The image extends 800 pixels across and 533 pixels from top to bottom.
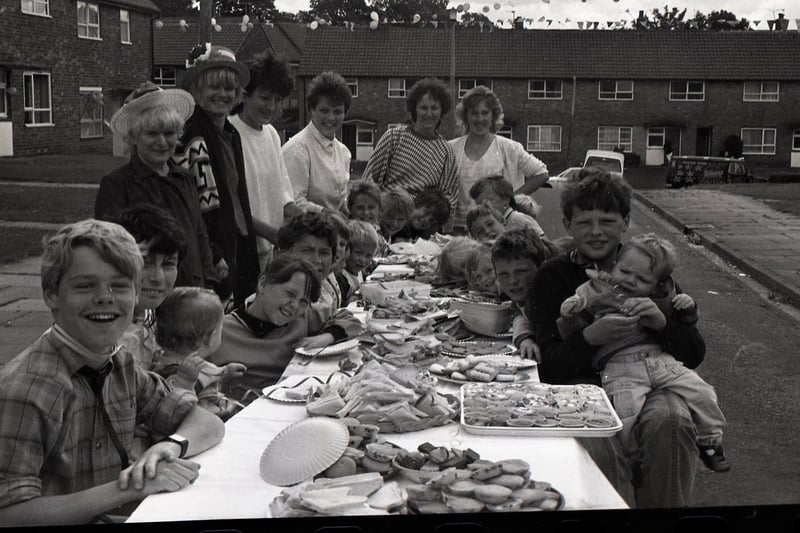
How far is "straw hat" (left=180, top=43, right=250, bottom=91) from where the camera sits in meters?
2.52

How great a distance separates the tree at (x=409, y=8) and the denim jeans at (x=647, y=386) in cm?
85

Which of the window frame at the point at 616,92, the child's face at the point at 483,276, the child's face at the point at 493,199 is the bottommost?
the child's face at the point at 483,276

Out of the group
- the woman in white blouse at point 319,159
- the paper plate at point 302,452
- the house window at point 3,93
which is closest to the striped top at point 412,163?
the woman in white blouse at point 319,159

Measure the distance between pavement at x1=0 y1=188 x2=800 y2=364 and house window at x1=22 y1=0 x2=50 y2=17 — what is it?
445mm

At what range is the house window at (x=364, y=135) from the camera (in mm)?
4160

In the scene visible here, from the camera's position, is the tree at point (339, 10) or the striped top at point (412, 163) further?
the striped top at point (412, 163)

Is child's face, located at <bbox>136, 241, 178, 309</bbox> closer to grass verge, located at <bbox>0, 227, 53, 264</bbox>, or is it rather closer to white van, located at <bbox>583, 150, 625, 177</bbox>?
grass verge, located at <bbox>0, 227, 53, 264</bbox>

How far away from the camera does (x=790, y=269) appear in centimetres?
216

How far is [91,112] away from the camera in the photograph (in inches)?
62.4

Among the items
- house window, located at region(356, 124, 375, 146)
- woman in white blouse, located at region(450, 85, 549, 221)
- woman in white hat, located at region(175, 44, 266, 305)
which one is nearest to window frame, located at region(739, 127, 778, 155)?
woman in white hat, located at region(175, 44, 266, 305)

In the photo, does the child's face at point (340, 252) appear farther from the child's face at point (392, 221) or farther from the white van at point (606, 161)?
the child's face at point (392, 221)

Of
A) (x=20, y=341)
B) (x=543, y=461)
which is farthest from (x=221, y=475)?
(x=20, y=341)

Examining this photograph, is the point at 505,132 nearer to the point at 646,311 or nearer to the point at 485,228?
the point at 485,228

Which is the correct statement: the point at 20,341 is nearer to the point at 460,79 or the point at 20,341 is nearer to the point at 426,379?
the point at 426,379
